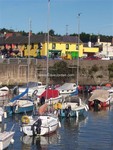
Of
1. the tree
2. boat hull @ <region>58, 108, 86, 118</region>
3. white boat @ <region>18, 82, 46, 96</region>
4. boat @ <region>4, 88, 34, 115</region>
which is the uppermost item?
the tree

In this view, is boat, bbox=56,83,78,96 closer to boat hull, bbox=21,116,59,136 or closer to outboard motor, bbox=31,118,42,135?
boat hull, bbox=21,116,59,136

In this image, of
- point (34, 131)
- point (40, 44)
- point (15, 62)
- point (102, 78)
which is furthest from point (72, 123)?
point (40, 44)

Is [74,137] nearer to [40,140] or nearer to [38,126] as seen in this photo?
[40,140]

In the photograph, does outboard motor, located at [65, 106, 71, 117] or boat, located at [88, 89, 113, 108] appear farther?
boat, located at [88, 89, 113, 108]

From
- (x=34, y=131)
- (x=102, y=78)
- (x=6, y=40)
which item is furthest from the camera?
(x=6, y=40)

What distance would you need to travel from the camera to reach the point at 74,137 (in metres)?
33.1

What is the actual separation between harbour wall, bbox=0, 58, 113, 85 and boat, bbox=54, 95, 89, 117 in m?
18.4

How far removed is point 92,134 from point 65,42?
2473 inches

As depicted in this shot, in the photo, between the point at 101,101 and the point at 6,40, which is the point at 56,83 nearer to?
the point at 101,101

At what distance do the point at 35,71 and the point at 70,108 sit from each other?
28074 mm

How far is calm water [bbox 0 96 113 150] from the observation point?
98.4 ft

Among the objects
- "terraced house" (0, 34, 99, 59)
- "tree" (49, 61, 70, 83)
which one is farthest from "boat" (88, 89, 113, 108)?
"terraced house" (0, 34, 99, 59)

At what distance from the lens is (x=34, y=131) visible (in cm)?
3206

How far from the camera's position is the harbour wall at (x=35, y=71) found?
6681 cm
